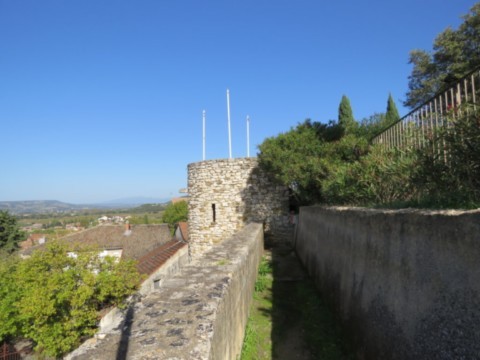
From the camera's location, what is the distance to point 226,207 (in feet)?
42.1

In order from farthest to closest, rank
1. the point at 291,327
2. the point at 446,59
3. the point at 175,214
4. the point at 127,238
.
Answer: the point at 175,214, the point at 127,238, the point at 446,59, the point at 291,327

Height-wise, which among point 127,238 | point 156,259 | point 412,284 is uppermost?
point 412,284

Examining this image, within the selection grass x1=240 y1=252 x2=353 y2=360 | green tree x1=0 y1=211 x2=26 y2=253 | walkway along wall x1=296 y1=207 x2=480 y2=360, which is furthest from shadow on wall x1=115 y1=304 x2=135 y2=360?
green tree x1=0 y1=211 x2=26 y2=253

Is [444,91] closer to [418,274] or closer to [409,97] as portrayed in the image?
[418,274]

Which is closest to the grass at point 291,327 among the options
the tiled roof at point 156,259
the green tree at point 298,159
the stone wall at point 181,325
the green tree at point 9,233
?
the stone wall at point 181,325

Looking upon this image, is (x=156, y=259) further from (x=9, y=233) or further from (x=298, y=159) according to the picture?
(x=298, y=159)

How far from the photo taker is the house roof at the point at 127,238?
31.3m

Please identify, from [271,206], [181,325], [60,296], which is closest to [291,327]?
[181,325]

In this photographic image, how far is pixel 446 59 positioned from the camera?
1605 centimetres

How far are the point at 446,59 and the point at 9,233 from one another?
38069 mm

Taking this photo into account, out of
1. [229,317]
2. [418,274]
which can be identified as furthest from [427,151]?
[229,317]

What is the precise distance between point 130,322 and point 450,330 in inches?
85.6

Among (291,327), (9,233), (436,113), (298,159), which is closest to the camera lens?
(436,113)

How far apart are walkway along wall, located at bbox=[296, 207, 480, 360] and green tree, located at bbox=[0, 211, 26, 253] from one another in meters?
35.1
